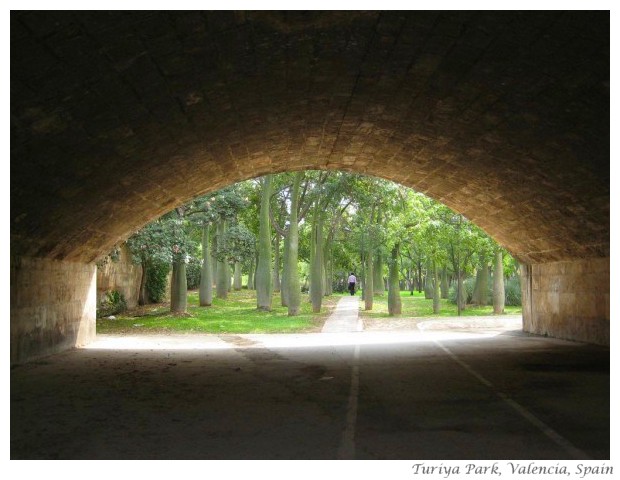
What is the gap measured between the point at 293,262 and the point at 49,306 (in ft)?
54.5

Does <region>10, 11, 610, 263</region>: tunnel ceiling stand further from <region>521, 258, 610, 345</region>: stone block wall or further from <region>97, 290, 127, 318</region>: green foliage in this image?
<region>97, 290, 127, 318</region>: green foliage

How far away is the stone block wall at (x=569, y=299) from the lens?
15500mm

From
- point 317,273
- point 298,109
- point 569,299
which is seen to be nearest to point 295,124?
point 298,109

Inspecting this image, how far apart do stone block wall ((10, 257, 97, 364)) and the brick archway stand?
299 mm

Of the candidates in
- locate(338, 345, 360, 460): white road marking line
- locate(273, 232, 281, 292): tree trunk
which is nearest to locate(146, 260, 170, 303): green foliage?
locate(273, 232, 281, 292): tree trunk

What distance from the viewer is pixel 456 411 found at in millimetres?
7926

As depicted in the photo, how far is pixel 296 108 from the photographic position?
467 inches

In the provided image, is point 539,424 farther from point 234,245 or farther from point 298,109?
point 234,245

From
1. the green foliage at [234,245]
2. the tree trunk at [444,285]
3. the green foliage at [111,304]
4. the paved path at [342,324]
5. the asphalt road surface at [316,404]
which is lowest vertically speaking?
the asphalt road surface at [316,404]

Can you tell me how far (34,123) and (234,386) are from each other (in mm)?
5104

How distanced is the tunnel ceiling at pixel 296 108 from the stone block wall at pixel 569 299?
2.05 ft

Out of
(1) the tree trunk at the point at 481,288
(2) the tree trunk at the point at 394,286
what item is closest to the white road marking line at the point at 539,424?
(2) the tree trunk at the point at 394,286

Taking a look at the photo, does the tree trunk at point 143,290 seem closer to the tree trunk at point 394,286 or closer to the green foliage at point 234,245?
the green foliage at point 234,245

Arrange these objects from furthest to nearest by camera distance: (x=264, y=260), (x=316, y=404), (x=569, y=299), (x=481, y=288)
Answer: (x=481, y=288) < (x=264, y=260) < (x=569, y=299) < (x=316, y=404)
